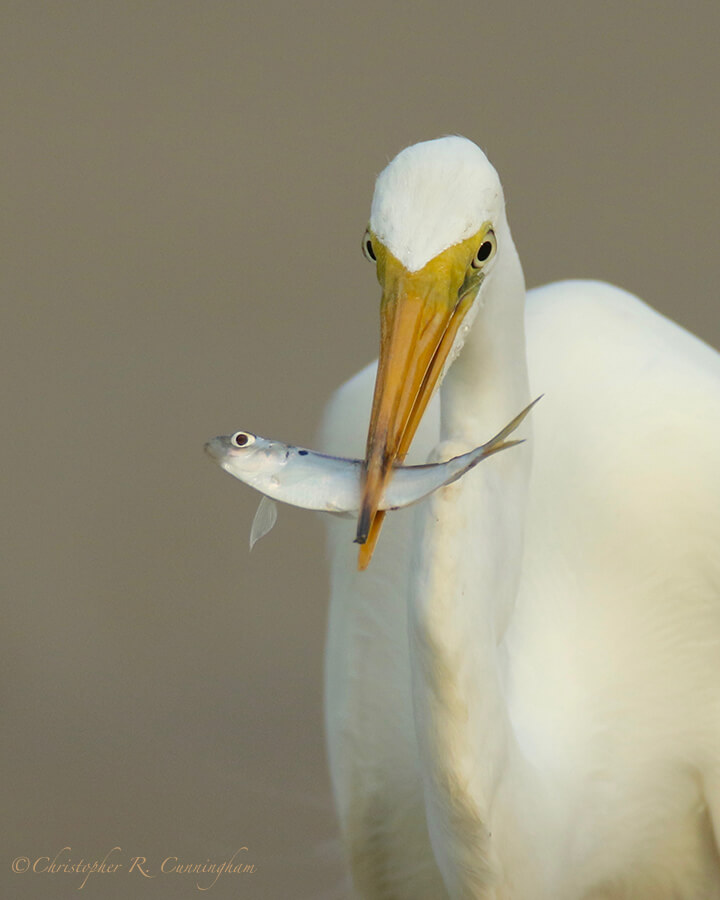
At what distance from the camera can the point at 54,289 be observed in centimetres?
382

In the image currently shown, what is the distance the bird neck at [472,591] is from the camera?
1187 millimetres

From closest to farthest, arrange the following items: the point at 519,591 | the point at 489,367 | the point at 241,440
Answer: the point at 241,440
the point at 489,367
the point at 519,591

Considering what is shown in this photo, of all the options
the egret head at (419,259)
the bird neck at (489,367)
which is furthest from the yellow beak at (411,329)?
the bird neck at (489,367)

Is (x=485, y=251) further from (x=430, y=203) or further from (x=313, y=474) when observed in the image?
(x=313, y=474)

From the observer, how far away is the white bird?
1.16 m

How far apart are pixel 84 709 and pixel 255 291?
145cm

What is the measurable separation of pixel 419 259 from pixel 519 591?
2.12 ft

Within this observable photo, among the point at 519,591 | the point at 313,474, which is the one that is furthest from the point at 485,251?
the point at 519,591

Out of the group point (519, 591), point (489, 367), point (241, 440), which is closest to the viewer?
point (241, 440)

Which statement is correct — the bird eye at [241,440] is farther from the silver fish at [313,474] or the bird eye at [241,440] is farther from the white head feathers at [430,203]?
the white head feathers at [430,203]

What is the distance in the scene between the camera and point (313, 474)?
106 cm

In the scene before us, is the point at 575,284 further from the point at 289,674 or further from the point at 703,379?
the point at 289,674

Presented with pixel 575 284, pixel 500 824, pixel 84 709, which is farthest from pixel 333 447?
pixel 84 709

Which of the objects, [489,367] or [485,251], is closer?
[485,251]
